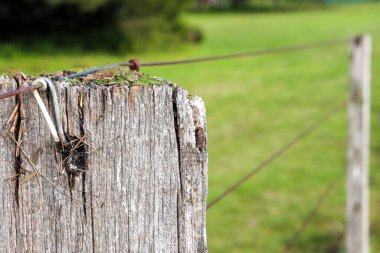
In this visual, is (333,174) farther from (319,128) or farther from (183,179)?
(183,179)

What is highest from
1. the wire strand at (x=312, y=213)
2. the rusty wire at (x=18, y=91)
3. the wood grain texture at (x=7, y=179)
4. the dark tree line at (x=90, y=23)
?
the dark tree line at (x=90, y=23)

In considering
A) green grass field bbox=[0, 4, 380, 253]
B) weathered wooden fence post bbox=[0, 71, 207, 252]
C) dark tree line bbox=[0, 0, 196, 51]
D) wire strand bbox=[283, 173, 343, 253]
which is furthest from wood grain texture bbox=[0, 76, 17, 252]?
dark tree line bbox=[0, 0, 196, 51]

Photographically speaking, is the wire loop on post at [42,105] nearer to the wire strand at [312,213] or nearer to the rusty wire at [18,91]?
the rusty wire at [18,91]

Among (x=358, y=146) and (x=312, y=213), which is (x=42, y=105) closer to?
(x=358, y=146)

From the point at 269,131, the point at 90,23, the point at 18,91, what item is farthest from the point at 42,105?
the point at 90,23

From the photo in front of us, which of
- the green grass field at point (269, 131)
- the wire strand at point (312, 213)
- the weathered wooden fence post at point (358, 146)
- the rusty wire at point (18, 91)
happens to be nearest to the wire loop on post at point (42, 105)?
the rusty wire at point (18, 91)

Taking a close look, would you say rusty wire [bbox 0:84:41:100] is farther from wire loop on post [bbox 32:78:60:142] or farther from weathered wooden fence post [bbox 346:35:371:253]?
weathered wooden fence post [bbox 346:35:371:253]
